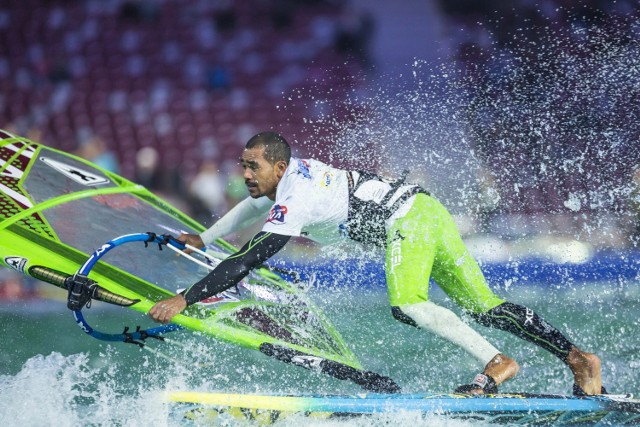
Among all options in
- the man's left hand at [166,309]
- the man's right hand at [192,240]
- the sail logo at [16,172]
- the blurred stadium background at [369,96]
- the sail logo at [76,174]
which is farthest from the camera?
the blurred stadium background at [369,96]

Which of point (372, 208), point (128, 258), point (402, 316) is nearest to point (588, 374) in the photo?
point (402, 316)

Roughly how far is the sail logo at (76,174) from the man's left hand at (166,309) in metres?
2.20

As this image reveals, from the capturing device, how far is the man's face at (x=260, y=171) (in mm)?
4621

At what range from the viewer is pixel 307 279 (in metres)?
7.46

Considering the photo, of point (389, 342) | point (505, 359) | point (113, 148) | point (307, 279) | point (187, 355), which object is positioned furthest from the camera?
point (113, 148)

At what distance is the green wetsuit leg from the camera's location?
4.47 m

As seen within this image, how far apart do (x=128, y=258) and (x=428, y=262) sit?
212 cm

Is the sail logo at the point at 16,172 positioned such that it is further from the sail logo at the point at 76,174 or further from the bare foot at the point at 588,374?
the bare foot at the point at 588,374

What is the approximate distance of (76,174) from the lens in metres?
6.13

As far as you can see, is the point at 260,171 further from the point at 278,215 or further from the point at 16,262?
the point at 16,262

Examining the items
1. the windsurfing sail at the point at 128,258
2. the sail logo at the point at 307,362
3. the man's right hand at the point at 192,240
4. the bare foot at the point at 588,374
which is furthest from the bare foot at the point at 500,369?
the man's right hand at the point at 192,240

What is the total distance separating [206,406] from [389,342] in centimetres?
223

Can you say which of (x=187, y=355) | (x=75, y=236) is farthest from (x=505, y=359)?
(x=75, y=236)

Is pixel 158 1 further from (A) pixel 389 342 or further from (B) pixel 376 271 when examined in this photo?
(A) pixel 389 342
